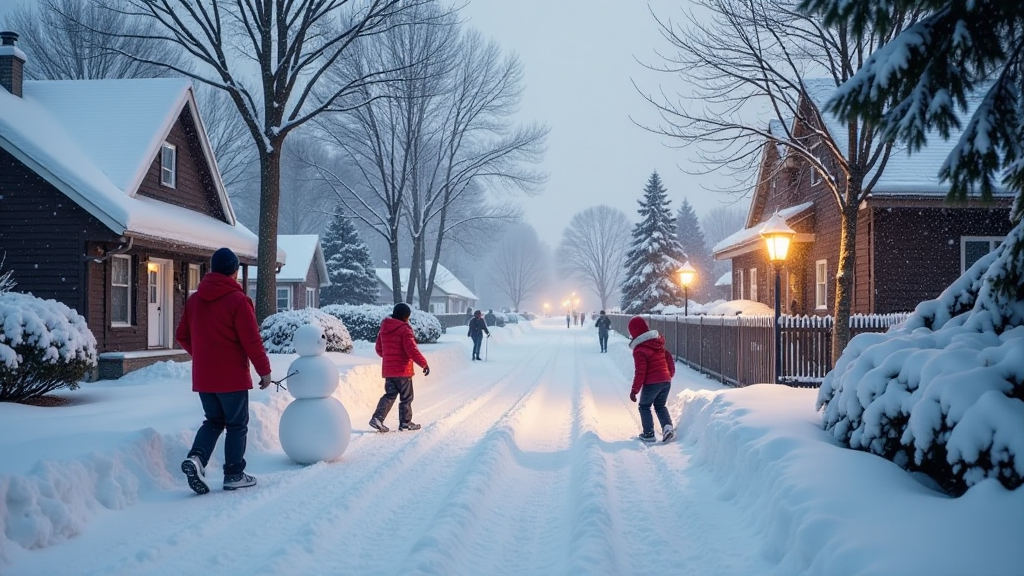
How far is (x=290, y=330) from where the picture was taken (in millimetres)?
15289

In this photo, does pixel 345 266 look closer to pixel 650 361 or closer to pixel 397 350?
pixel 397 350

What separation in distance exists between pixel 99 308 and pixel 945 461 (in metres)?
15.3

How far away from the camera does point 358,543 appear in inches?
182

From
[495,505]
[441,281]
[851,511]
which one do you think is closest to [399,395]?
[495,505]

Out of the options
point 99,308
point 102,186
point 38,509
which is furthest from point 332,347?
point 38,509

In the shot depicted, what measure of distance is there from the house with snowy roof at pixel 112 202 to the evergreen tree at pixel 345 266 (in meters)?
25.4

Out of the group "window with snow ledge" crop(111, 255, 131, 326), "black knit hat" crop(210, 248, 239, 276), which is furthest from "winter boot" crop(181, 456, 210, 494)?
"window with snow ledge" crop(111, 255, 131, 326)

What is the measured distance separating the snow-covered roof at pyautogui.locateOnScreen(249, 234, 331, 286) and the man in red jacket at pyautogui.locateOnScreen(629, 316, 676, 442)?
2990 centimetres

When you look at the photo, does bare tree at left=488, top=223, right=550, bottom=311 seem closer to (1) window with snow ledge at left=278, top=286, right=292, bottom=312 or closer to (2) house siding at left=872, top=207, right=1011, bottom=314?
(1) window with snow ledge at left=278, top=286, right=292, bottom=312

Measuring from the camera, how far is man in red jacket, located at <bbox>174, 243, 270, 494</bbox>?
19.0ft

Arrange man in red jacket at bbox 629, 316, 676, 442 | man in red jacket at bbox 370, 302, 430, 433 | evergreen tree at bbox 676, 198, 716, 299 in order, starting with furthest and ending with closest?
evergreen tree at bbox 676, 198, 716, 299 < man in red jacket at bbox 370, 302, 430, 433 < man in red jacket at bbox 629, 316, 676, 442

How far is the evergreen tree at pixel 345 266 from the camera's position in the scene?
45531 mm

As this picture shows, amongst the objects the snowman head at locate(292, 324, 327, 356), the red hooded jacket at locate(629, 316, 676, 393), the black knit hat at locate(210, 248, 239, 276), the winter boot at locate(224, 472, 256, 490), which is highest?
the black knit hat at locate(210, 248, 239, 276)

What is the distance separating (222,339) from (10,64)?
15.1 metres
